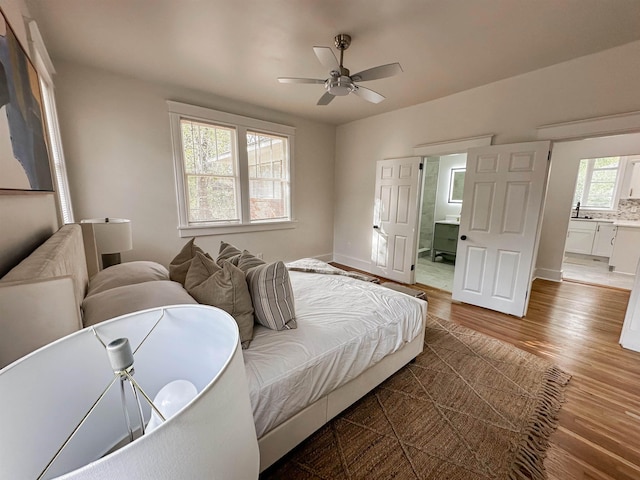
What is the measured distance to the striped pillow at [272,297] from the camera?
58.5 inches

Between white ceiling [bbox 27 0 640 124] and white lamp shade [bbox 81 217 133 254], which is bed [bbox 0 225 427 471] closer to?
white lamp shade [bbox 81 217 133 254]

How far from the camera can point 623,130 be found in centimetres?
229

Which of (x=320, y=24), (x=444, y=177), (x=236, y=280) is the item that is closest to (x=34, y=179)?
(x=236, y=280)

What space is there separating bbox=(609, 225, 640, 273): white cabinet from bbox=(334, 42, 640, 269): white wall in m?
3.67

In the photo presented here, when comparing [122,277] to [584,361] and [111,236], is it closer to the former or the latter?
[111,236]

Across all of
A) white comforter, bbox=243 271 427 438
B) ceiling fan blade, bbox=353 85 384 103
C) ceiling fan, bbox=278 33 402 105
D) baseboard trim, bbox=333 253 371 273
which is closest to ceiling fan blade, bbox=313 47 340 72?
ceiling fan, bbox=278 33 402 105

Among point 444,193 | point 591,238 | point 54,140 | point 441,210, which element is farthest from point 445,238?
point 54,140

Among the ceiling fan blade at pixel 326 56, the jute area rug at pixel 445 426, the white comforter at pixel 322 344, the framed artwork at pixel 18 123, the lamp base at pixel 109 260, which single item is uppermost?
the ceiling fan blade at pixel 326 56

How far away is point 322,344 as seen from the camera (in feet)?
4.65

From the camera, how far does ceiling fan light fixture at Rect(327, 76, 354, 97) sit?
2.07m

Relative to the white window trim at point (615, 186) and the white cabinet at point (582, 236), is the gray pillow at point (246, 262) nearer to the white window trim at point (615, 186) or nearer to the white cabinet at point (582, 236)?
the white cabinet at point (582, 236)

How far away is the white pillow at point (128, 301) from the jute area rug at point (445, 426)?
3.34ft

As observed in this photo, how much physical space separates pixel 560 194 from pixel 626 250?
1799 mm

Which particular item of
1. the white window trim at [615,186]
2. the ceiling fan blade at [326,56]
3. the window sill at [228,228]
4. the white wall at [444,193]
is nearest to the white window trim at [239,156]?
the window sill at [228,228]
